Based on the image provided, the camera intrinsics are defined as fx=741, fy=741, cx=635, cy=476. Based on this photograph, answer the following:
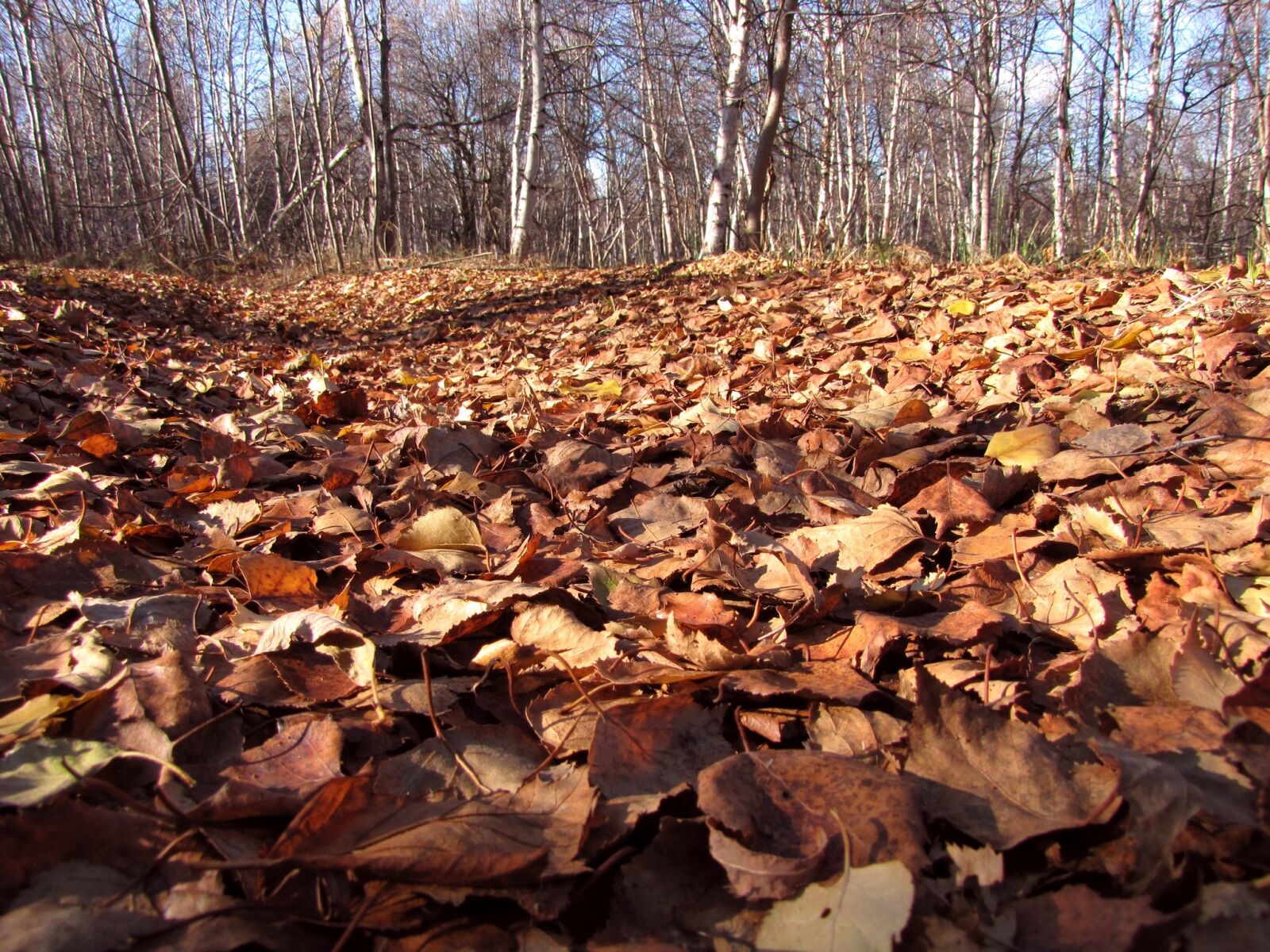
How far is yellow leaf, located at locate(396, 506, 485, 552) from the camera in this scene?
1.41 m

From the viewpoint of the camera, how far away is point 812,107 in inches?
814

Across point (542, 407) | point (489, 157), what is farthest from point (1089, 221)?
point (542, 407)

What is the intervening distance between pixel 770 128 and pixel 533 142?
4.76 m

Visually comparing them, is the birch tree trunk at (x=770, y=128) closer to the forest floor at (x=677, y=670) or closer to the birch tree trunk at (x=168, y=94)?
the forest floor at (x=677, y=670)

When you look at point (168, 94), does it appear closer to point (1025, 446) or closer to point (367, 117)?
point (367, 117)

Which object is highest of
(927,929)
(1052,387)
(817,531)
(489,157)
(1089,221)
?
(489,157)

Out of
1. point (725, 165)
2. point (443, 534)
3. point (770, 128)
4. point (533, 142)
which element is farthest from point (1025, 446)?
point (533, 142)

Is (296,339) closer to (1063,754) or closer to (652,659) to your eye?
(652,659)

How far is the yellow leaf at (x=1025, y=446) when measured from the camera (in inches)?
57.2

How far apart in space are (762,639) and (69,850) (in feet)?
2.53

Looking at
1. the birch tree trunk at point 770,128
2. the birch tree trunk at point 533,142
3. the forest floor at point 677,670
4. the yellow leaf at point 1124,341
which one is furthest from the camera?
the birch tree trunk at point 533,142

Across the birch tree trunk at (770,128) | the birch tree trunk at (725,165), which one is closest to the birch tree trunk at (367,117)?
the birch tree trunk at (725,165)

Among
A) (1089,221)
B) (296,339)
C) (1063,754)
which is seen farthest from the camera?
(1089,221)

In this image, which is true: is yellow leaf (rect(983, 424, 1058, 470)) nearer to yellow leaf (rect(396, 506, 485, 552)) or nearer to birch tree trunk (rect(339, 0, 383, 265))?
yellow leaf (rect(396, 506, 485, 552))
